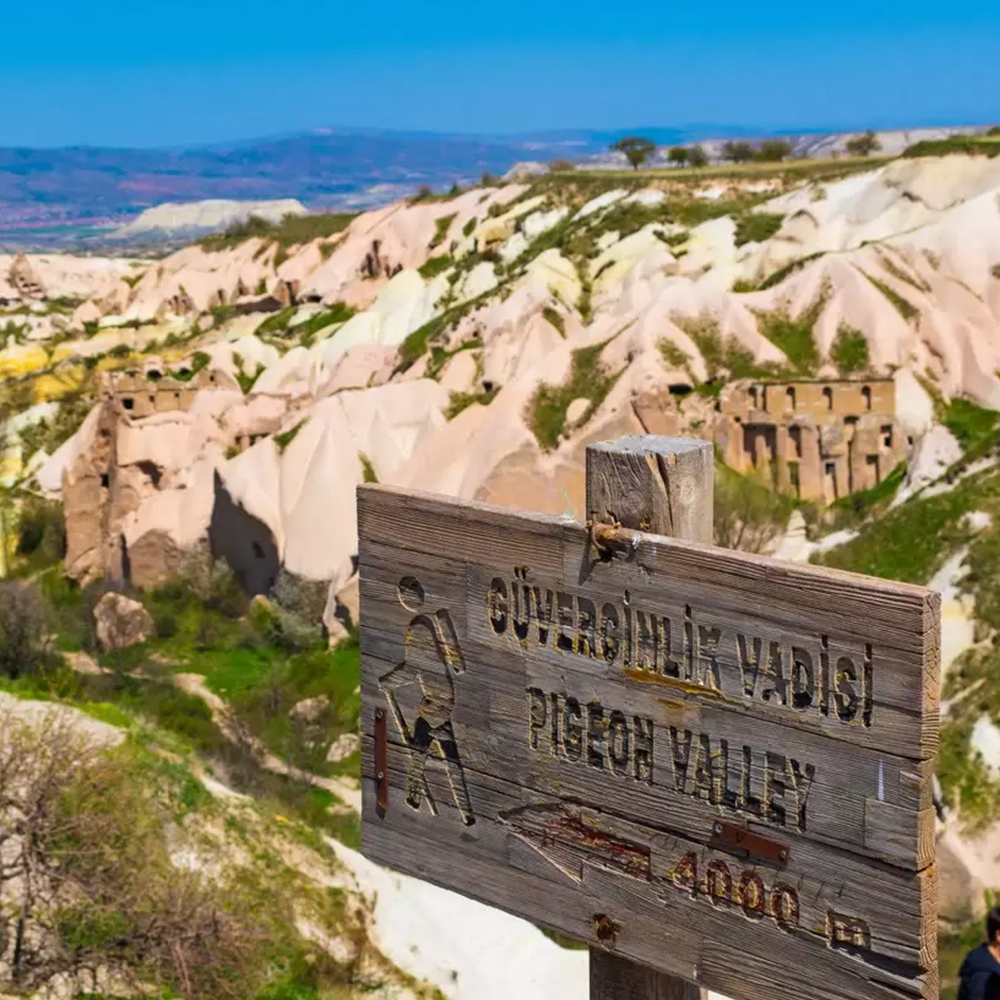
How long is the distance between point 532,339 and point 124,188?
390 ft

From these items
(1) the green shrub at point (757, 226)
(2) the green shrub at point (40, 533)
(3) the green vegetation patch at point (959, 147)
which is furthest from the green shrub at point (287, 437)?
(3) the green vegetation patch at point (959, 147)

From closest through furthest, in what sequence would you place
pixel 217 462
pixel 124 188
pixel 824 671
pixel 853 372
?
pixel 824 671 → pixel 853 372 → pixel 217 462 → pixel 124 188

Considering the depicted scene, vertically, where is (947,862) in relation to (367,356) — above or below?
below

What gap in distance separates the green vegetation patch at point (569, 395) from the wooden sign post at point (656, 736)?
21.6m

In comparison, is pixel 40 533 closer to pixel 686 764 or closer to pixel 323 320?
pixel 323 320

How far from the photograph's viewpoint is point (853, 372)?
27188mm

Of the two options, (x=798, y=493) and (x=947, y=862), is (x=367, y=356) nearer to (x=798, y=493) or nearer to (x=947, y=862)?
(x=798, y=493)

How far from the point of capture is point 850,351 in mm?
27500

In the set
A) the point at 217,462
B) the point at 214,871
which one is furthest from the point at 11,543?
the point at 214,871

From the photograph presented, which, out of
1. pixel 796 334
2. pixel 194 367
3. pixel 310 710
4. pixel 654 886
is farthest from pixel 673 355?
pixel 654 886

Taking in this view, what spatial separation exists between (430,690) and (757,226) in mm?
37590

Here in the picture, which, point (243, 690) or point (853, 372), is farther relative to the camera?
point (853, 372)

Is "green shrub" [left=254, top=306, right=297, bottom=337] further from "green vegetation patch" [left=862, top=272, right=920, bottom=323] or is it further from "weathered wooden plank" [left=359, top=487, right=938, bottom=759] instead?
"weathered wooden plank" [left=359, top=487, right=938, bottom=759]

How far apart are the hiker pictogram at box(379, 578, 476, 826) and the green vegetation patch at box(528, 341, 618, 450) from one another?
2157 centimetres
